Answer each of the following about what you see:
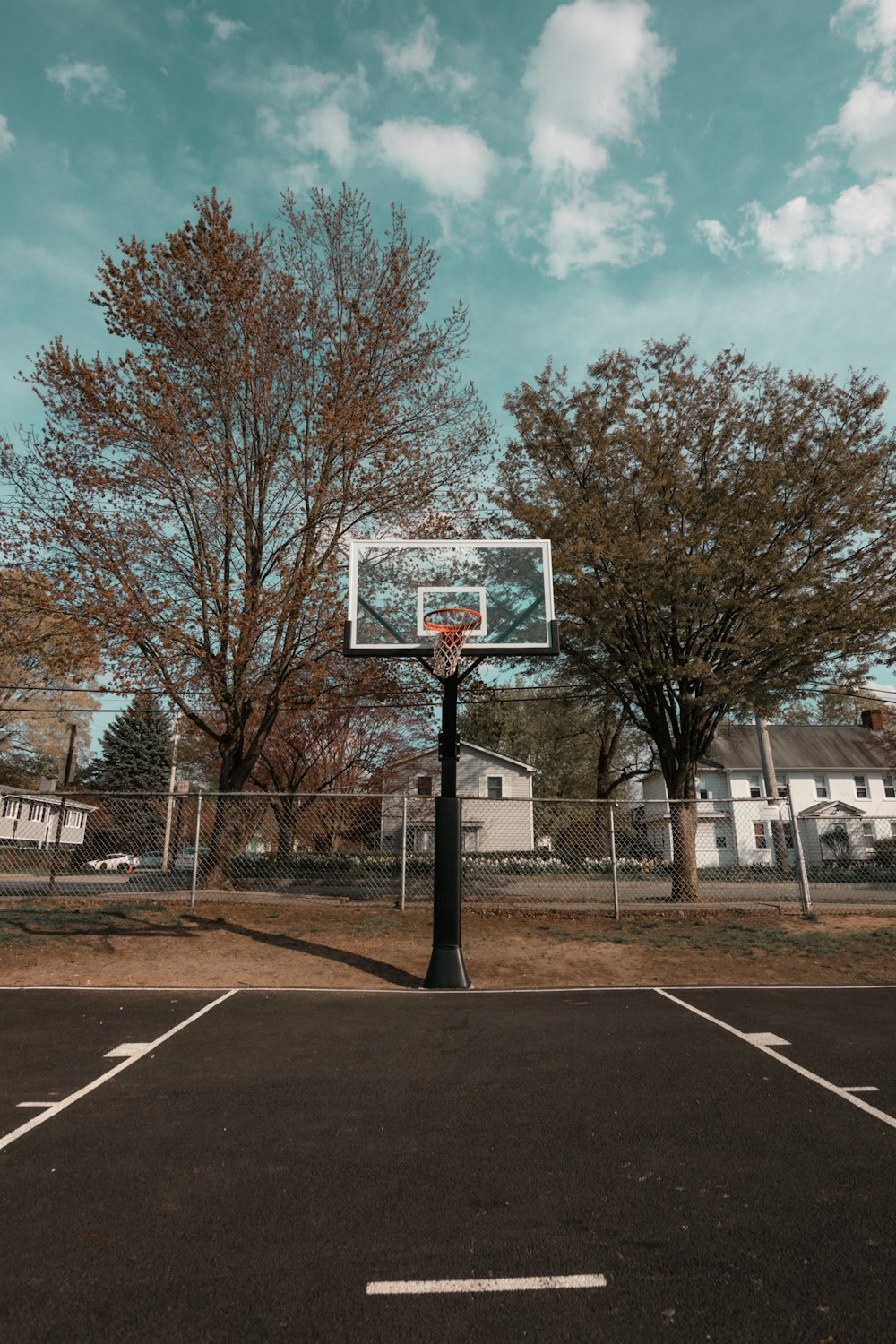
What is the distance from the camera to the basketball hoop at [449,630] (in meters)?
10.0

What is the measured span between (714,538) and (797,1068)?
12737 mm

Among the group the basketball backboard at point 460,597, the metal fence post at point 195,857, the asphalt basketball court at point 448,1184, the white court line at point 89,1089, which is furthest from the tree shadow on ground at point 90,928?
the basketball backboard at point 460,597

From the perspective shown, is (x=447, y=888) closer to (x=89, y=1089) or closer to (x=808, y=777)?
(x=89, y=1089)

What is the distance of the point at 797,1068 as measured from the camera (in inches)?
221

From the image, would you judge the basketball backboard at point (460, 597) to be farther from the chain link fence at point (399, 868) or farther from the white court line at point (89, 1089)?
the white court line at point (89, 1089)

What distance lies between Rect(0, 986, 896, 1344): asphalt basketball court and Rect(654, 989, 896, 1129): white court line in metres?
0.03

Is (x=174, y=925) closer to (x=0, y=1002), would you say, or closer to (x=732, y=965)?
(x=0, y=1002)

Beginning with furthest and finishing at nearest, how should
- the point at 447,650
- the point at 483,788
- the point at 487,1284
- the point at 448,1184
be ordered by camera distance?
the point at 483,788, the point at 447,650, the point at 448,1184, the point at 487,1284

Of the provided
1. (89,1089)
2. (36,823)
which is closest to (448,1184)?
(89,1089)

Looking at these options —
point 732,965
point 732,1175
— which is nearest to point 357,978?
point 732,965

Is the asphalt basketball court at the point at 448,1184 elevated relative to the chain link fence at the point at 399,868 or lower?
lower

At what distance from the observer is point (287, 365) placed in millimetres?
16297

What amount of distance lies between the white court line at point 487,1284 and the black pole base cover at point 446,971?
616 cm

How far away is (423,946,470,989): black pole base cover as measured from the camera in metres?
8.93
